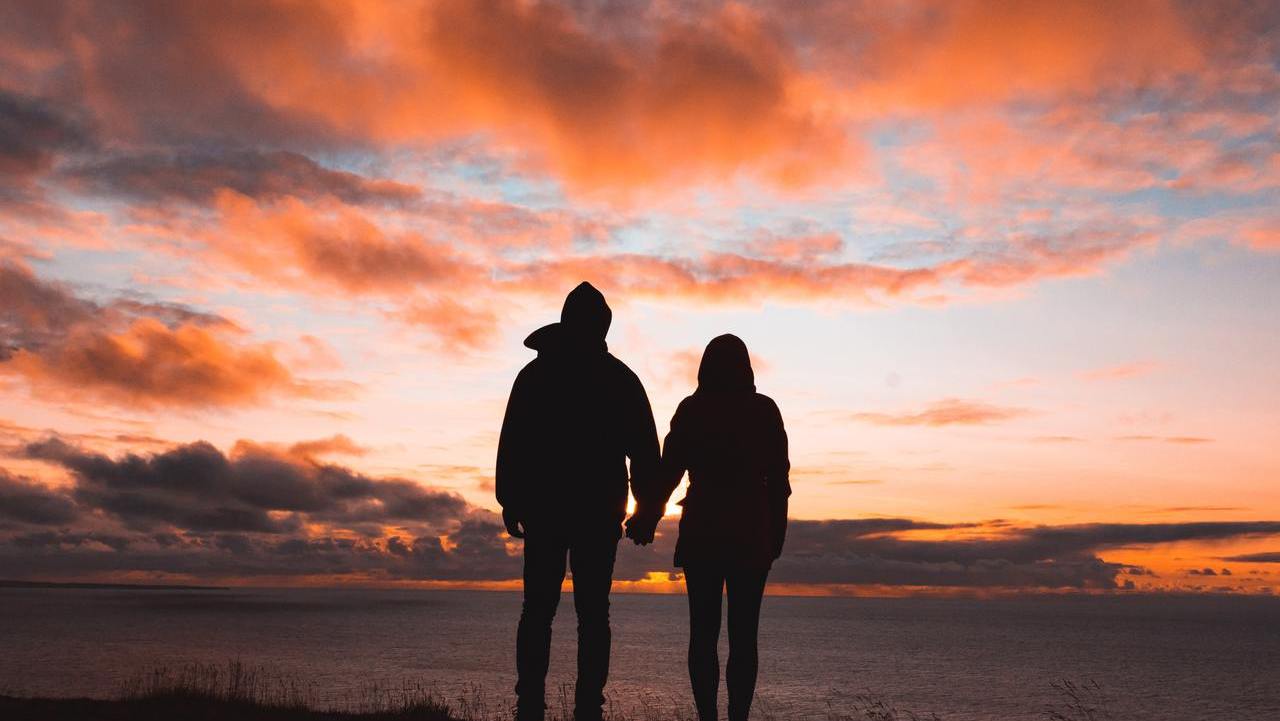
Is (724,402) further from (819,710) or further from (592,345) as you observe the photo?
(819,710)

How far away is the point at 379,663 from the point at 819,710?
1958 inches

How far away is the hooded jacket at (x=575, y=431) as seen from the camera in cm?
625

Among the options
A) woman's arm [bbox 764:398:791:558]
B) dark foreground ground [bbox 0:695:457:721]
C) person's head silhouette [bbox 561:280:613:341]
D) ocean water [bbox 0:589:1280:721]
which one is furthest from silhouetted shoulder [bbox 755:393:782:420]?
ocean water [bbox 0:589:1280:721]

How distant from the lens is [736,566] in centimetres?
652

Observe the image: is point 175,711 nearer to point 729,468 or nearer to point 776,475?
point 729,468

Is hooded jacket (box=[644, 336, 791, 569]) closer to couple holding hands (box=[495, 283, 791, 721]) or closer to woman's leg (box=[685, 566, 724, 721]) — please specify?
couple holding hands (box=[495, 283, 791, 721])

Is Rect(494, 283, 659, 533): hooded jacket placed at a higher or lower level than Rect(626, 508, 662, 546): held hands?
higher

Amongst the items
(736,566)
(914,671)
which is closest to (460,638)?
(914,671)

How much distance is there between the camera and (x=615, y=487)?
636 cm

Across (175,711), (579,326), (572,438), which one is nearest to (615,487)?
(572,438)

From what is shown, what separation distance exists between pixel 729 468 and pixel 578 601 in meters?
1.40

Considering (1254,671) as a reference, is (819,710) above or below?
above

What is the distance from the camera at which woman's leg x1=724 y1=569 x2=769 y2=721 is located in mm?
6551

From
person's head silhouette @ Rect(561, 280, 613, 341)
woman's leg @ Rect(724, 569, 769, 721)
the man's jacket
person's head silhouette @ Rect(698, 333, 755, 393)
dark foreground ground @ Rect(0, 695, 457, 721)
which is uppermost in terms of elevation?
person's head silhouette @ Rect(561, 280, 613, 341)
